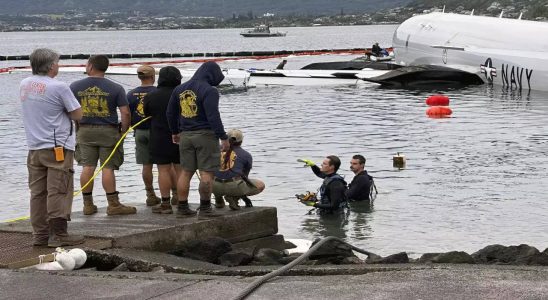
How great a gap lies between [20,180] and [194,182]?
13.9 ft

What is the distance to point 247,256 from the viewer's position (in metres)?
12.1

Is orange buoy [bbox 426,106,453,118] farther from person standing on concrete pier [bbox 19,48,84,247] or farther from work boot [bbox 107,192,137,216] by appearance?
person standing on concrete pier [bbox 19,48,84,247]

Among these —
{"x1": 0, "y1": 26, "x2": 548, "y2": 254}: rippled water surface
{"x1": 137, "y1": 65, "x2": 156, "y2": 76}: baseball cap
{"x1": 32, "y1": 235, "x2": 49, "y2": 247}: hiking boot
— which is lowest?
{"x1": 0, "y1": 26, "x2": 548, "y2": 254}: rippled water surface

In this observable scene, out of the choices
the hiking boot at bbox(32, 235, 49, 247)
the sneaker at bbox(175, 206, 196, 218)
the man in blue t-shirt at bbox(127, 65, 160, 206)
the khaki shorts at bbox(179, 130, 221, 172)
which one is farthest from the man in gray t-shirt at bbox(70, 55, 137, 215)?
the hiking boot at bbox(32, 235, 49, 247)

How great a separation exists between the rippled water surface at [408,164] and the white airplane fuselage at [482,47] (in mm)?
1392

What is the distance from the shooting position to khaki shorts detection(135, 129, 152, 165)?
13742 millimetres

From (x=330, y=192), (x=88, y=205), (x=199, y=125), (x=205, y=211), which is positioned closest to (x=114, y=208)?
(x=88, y=205)

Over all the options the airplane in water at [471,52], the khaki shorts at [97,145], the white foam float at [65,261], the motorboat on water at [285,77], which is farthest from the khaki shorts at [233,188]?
the motorboat on water at [285,77]

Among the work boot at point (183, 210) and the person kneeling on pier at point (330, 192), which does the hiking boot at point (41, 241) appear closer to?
the work boot at point (183, 210)

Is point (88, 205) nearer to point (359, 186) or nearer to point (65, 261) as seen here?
point (65, 261)

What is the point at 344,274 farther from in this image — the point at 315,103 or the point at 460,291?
the point at 315,103

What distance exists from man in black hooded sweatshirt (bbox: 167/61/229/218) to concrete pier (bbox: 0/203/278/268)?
40 cm

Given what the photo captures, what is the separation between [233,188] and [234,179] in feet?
0.55

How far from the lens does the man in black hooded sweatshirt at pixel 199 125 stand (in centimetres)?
1259
